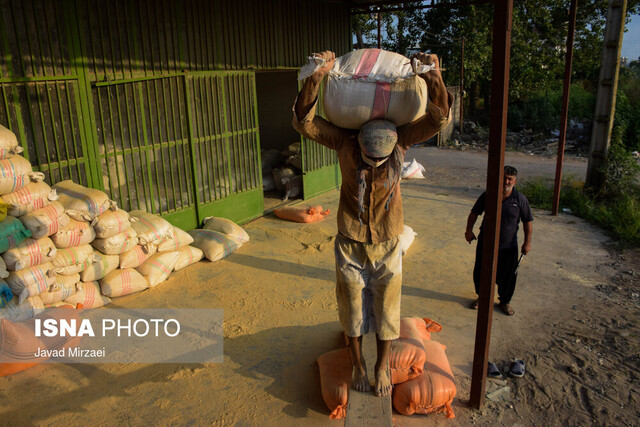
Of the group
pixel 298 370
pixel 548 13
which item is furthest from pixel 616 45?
pixel 548 13

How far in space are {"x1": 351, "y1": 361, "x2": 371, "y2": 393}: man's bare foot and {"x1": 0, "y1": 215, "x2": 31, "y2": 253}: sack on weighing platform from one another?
3002 millimetres

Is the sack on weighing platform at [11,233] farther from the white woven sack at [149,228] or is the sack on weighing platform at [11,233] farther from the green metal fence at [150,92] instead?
the white woven sack at [149,228]

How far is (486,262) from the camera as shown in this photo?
3178 mm

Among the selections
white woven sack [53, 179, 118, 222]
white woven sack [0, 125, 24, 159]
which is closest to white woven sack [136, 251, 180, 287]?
white woven sack [53, 179, 118, 222]

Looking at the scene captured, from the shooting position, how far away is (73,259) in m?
4.53

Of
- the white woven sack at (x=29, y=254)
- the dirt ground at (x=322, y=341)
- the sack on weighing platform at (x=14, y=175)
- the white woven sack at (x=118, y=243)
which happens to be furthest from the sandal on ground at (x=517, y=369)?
the sack on weighing platform at (x=14, y=175)

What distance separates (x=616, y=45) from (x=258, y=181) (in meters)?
6.37

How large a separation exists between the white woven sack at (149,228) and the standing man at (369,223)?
2.82 meters

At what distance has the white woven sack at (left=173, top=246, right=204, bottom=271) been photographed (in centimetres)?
563

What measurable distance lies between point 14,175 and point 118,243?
3.79ft

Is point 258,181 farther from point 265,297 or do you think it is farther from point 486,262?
point 486,262

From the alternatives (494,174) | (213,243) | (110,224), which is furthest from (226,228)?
(494,174)

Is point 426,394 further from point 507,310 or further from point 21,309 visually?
point 21,309

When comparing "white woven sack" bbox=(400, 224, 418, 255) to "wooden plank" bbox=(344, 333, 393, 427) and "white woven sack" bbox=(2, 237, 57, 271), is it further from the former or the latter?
"white woven sack" bbox=(2, 237, 57, 271)
